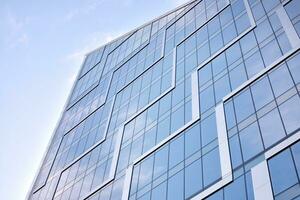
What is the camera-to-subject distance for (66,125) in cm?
6862

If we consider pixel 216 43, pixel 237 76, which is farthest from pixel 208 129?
pixel 216 43

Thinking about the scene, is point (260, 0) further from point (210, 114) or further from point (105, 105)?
point (105, 105)

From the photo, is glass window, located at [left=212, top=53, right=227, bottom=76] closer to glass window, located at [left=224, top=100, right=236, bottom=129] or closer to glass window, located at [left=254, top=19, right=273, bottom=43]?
glass window, located at [left=254, top=19, right=273, bottom=43]

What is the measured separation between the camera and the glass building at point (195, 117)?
29.1 meters

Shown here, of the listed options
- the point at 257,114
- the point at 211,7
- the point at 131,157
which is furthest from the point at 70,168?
the point at 257,114

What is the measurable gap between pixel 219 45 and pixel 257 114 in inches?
619

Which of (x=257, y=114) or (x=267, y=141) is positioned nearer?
(x=267, y=141)

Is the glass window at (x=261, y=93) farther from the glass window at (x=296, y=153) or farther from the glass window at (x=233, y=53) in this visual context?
the glass window at (x=233, y=53)

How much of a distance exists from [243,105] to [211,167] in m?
5.65

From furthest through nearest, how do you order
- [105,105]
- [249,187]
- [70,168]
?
[105,105]
[70,168]
[249,187]

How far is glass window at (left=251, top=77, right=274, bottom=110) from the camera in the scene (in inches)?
1265

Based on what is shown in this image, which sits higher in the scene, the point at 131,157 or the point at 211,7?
the point at 211,7

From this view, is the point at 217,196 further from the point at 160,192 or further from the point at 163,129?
the point at 163,129

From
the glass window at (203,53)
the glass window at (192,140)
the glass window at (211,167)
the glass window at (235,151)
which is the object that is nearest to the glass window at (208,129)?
the glass window at (192,140)
